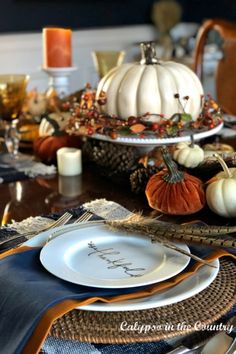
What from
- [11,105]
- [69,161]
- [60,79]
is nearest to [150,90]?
[69,161]

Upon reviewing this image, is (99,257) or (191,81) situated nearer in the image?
(99,257)

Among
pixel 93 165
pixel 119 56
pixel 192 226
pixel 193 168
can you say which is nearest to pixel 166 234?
pixel 192 226

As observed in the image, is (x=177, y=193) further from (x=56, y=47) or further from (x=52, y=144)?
(x=56, y=47)

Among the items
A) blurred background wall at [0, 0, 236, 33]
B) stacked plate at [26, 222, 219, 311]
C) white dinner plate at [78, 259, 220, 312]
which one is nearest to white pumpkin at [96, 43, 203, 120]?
stacked plate at [26, 222, 219, 311]

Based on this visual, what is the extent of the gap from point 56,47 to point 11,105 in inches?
11.8

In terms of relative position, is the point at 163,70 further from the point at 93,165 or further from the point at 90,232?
the point at 90,232

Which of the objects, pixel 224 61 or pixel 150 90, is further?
pixel 224 61

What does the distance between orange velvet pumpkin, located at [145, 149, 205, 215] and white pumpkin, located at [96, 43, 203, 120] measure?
274mm

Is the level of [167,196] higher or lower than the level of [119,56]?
lower

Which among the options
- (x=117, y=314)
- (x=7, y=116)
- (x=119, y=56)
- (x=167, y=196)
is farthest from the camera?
(x=119, y=56)

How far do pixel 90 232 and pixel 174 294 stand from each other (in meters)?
0.20

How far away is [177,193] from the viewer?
890 mm

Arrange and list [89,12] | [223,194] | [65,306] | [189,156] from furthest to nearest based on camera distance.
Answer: [89,12], [189,156], [223,194], [65,306]

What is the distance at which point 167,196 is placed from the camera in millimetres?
896
